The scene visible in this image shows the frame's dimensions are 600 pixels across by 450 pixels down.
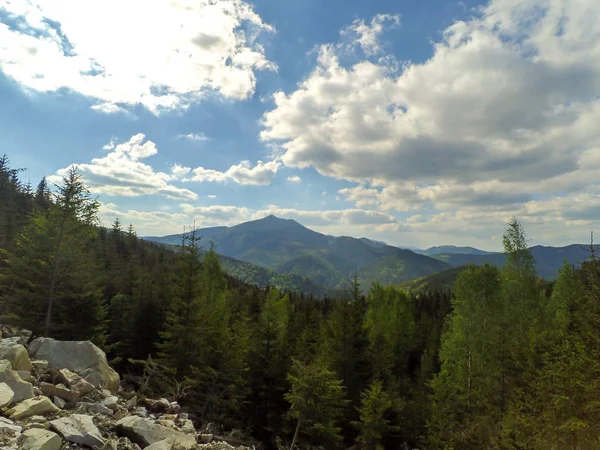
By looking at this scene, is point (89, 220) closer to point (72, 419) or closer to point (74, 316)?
point (74, 316)

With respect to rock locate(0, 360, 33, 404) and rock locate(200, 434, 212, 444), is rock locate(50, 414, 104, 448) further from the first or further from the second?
rock locate(200, 434, 212, 444)

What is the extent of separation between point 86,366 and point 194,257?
12930 mm

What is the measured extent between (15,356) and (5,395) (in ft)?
8.29

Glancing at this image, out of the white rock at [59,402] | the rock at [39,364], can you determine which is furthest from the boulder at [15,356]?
the white rock at [59,402]

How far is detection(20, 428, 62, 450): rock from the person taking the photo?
22.3 feet

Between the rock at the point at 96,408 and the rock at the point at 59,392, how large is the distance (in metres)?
0.47

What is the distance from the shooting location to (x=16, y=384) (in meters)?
9.02

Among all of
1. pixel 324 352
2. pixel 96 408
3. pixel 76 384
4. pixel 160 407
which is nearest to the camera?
pixel 96 408

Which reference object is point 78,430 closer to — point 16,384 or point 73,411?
point 73,411

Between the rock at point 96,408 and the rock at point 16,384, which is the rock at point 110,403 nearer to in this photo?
the rock at point 96,408

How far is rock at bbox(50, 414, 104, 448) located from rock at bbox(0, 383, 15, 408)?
131 centimetres

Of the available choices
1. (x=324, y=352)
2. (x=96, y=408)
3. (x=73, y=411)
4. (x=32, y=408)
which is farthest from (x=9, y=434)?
(x=324, y=352)

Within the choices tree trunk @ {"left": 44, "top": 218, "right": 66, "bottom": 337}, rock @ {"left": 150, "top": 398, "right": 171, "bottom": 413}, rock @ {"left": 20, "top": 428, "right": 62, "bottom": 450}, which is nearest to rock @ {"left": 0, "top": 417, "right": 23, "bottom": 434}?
rock @ {"left": 20, "top": 428, "right": 62, "bottom": 450}

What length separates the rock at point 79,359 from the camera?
1270 centimetres
